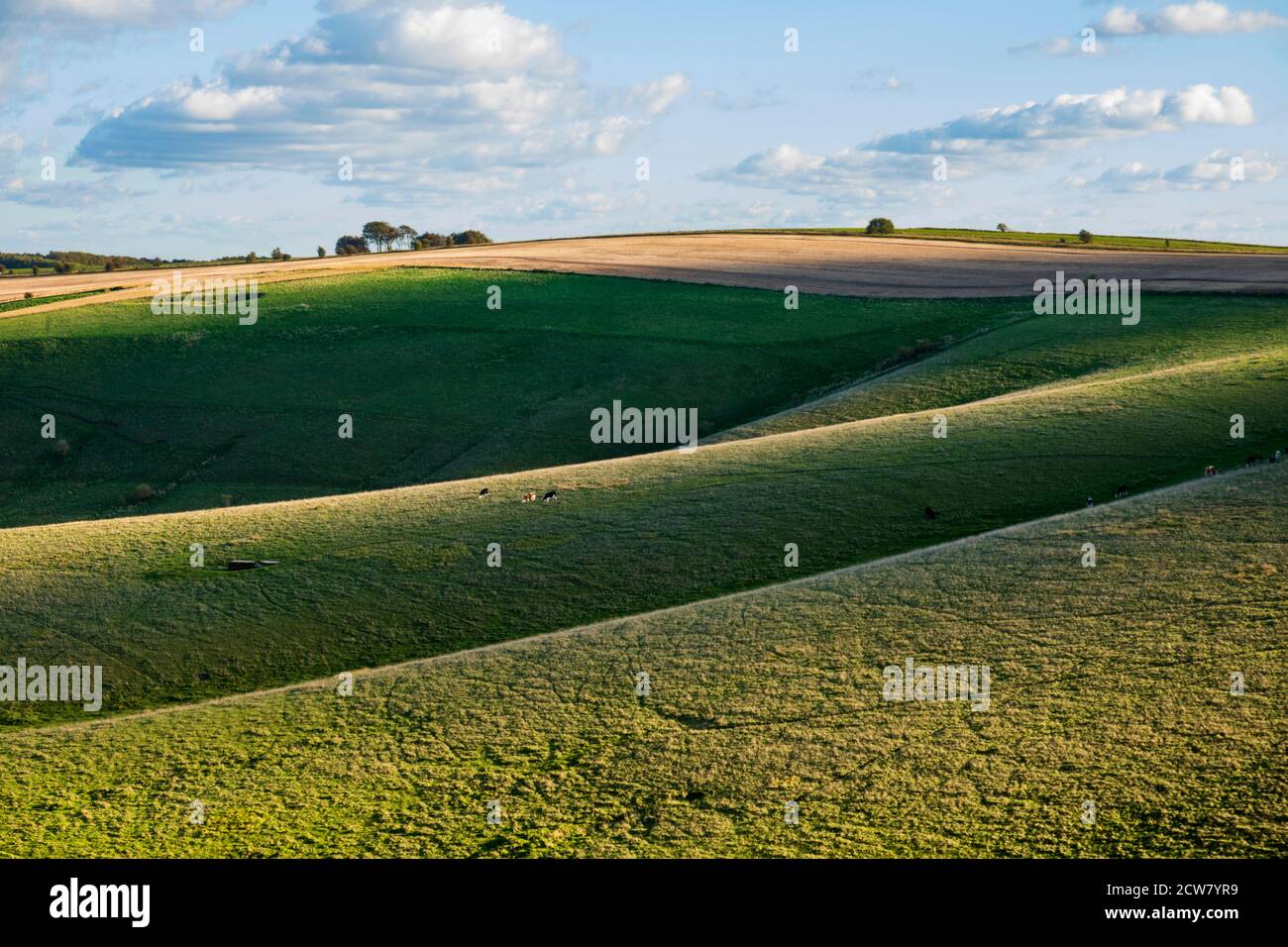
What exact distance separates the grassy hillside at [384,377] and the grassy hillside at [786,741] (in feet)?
90.9

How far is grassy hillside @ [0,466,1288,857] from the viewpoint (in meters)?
13.8

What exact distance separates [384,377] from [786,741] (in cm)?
4682

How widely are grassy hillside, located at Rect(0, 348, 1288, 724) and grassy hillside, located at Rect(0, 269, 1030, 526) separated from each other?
15.6m

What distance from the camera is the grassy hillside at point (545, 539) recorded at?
2302cm

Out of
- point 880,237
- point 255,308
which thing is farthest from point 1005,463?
point 880,237

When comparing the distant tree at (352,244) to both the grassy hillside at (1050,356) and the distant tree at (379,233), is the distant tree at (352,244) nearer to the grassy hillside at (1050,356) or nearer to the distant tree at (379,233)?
the distant tree at (379,233)

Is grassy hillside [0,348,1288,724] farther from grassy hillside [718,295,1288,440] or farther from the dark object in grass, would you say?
grassy hillside [718,295,1288,440]

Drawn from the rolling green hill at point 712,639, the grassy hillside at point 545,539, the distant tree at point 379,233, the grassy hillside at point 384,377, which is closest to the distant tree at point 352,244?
the distant tree at point 379,233

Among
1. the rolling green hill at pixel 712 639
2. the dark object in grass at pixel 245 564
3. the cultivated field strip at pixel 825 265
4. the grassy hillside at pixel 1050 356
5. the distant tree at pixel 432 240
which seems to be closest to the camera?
the rolling green hill at pixel 712 639

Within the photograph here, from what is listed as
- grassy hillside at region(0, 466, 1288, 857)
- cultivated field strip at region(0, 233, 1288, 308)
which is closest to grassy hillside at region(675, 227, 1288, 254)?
cultivated field strip at region(0, 233, 1288, 308)

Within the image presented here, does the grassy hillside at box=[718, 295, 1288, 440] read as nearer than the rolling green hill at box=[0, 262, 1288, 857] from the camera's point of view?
No

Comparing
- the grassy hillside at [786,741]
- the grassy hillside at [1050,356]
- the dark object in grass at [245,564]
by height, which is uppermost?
the grassy hillside at [1050,356]

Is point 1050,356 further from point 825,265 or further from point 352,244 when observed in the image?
point 352,244

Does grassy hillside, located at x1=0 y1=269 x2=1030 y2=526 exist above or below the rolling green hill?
above
